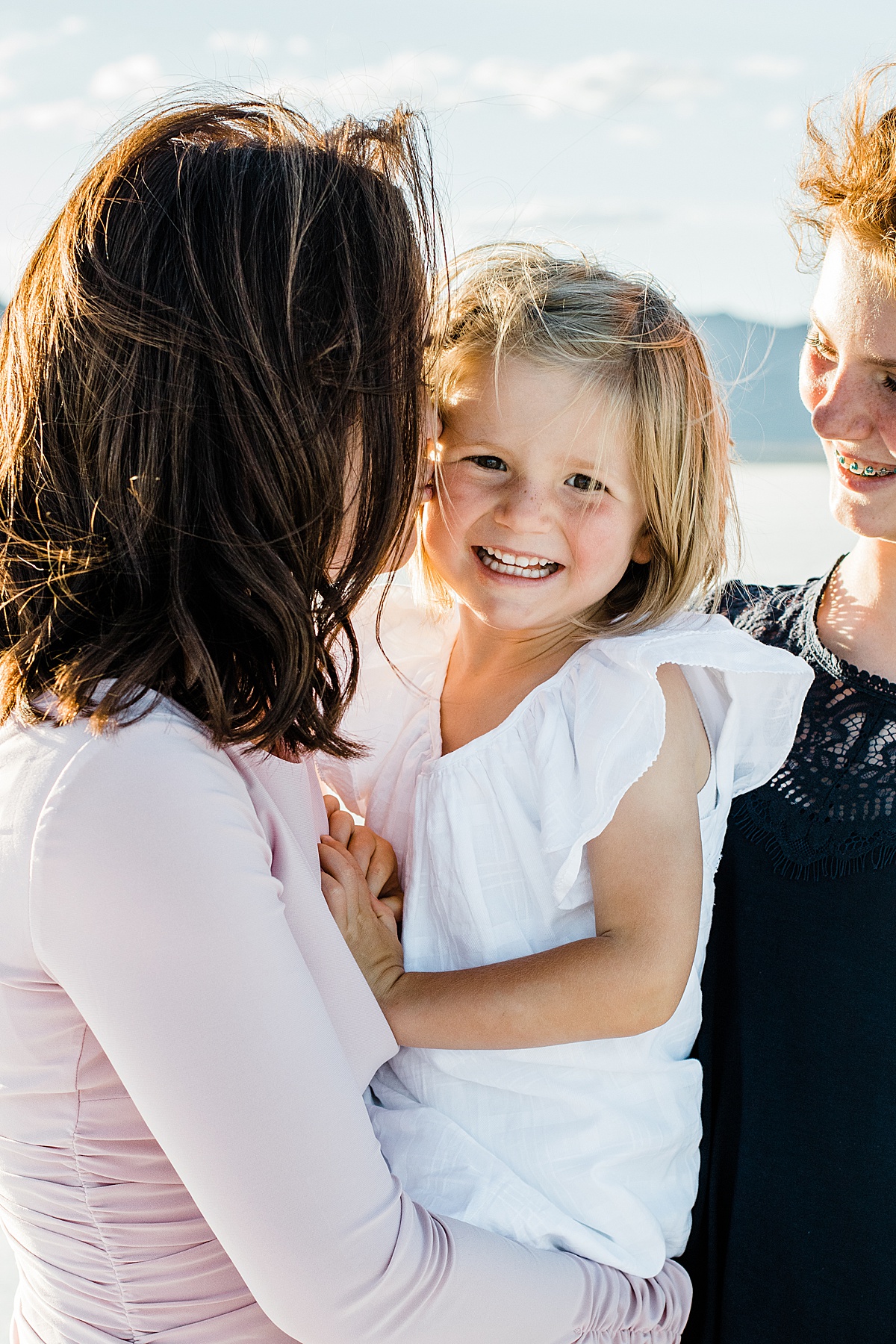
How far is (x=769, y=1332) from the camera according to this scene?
1280 millimetres

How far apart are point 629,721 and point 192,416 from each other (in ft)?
1.92

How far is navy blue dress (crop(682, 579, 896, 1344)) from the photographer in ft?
4.05

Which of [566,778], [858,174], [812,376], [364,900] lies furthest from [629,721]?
[858,174]

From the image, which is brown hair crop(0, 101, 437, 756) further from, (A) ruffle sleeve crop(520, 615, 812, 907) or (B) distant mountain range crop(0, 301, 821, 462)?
(B) distant mountain range crop(0, 301, 821, 462)

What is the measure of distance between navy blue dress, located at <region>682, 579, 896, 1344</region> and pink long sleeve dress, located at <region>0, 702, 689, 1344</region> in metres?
0.44

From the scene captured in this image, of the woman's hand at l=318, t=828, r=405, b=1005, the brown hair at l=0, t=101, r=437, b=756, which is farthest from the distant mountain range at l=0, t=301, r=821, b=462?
the woman's hand at l=318, t=828, r=405, b=1005

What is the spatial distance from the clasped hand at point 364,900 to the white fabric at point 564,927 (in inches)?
1.6

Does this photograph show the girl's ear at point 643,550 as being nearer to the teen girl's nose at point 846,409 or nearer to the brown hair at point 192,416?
the teen girl's nose at point 846,409

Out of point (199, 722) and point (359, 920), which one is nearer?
point (199, 722)

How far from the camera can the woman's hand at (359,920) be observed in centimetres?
119

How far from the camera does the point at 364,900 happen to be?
1.22 m

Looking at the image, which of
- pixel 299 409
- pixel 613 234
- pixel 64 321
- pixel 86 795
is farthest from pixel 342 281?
pixel 613 234

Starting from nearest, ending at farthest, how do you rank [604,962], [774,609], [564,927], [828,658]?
1. [604,962]
2. [564,927]
3. [828,658]
4. [774,609]

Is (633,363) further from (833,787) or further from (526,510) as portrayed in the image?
(833,787)
